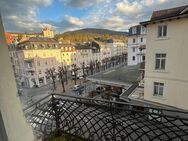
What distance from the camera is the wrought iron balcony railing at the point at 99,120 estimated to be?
0.90 m

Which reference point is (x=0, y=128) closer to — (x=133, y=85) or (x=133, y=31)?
(x=133, y=85)

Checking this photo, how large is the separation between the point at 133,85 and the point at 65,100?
16.4ft

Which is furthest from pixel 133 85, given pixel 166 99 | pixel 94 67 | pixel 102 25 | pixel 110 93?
pixel 94 67

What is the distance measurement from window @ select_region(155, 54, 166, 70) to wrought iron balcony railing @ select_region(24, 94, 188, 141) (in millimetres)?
2997

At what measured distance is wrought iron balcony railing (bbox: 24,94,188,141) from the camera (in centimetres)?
90

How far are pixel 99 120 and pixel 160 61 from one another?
11.5 feet

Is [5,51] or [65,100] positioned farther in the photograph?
[65,100]

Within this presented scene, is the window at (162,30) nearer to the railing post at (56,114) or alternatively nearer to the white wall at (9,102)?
the railing post at (56,114)

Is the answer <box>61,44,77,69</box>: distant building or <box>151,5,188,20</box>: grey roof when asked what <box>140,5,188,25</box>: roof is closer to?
<box>151,5,188,20</box>: grey roof

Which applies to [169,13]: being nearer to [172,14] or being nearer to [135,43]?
[172,14]

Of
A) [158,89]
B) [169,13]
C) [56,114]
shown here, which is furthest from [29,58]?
[158,89]

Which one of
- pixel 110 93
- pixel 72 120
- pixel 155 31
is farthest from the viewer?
pixel 110 93

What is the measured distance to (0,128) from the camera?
0.34 m

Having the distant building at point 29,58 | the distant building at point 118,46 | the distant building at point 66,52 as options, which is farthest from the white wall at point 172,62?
the distant building at point 29,58
